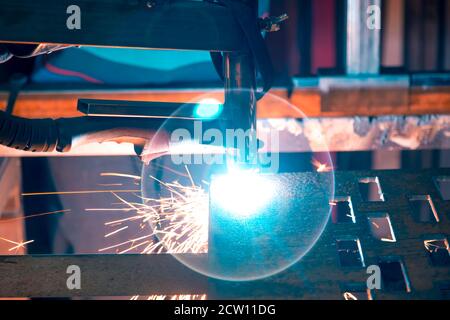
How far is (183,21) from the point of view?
1.67m

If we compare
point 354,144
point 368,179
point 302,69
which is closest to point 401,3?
point 302,69

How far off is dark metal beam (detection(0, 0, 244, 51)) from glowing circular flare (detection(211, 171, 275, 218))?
0.52m

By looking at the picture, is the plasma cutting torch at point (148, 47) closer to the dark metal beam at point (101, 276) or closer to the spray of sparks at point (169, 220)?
the dark metal beam at point (101, 276)

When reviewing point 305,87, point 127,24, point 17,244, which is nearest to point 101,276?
point 127,24

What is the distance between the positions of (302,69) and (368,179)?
2066mm

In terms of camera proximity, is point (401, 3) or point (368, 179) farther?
point (401, 3)

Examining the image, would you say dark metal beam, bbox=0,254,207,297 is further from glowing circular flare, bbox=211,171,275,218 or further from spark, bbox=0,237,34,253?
spark, bbox=0,237,34,253

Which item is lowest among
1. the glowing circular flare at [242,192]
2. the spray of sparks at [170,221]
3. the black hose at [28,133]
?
the spray of sparks at [170,221]

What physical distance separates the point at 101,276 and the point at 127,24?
86 centimetres

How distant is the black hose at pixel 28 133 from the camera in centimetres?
152

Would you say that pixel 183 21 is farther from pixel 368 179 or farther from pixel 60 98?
pixel 60 98

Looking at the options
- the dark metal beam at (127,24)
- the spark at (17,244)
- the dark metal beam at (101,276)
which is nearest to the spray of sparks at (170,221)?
the spark at (17,244)

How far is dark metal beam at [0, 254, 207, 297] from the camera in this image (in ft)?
5.09

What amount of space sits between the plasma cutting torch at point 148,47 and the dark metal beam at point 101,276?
40 centimetres
